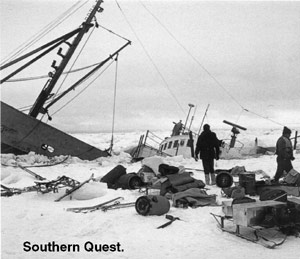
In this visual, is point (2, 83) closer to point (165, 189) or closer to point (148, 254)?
point (165, 189)

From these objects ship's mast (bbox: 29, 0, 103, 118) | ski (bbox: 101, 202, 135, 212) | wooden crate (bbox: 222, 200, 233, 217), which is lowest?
ski (bbox: 101, 202, 135, 212)

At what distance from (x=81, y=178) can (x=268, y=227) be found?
793 cm

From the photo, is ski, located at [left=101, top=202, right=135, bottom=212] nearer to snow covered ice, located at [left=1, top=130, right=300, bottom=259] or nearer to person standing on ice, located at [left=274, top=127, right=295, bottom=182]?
snow covered ice, located at [left=1, top=130, right=300, bottom=259]

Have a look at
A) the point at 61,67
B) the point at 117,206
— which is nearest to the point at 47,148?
the point at 61,67

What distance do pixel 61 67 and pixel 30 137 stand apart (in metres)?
3.85

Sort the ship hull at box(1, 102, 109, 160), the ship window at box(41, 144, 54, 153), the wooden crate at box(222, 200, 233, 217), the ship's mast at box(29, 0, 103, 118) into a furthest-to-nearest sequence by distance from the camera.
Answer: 1. the ship's mast at box(29, 0, 103, 118)
2. the ship window at box(41, 144, 54, 153)
3. the ship hull at box(1, 102, 109, 160)
4. the wooden crate at box(222, 200, 233, 217)

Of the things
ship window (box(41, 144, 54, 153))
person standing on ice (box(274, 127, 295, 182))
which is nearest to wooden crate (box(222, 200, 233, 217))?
person standing on ice (box(274, 127, 295, 182))

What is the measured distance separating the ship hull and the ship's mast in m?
1.44

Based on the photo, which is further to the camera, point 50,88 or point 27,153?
point 50,88

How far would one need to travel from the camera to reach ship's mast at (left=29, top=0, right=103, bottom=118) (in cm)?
1644

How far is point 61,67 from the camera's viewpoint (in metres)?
16.5

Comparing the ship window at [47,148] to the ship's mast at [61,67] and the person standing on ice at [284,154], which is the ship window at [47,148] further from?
the person standing on ice at [284,154]

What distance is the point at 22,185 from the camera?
971cm

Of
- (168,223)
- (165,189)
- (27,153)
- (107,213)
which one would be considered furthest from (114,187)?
(27,153)
